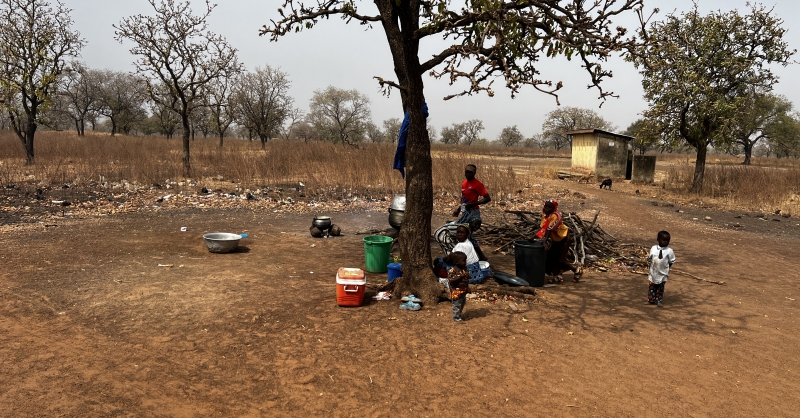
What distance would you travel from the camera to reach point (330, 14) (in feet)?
17.2

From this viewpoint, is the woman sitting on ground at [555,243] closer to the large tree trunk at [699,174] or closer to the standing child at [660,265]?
the standing child at [660,265]

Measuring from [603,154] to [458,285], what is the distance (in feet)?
57.4

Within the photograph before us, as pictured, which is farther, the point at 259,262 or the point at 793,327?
the point at 259,262

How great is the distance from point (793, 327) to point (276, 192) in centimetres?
1126

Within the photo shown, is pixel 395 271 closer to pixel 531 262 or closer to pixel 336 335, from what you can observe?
pixel 336 335

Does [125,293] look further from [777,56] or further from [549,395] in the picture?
[777,56]

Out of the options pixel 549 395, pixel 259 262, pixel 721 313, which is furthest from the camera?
pixel 259 262

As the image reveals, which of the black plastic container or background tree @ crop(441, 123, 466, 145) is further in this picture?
background tree @ crop(441, 123, 466, 145)

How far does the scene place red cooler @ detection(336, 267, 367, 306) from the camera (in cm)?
456

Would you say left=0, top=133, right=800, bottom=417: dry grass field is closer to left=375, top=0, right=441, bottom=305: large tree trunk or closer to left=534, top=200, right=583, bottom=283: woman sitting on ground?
left=534, top=200, right=583, bottom=283: woman sitting on ground

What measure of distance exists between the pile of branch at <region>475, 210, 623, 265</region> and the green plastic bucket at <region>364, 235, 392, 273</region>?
2.14 metres

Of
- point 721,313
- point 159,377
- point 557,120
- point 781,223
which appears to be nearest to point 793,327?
point 721,313

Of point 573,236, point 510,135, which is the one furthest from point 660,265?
point 510,135

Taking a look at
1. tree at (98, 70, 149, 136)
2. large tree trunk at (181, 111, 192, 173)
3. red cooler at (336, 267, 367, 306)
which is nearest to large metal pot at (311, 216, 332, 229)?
red cooler at (336, 267, 367, 306)
